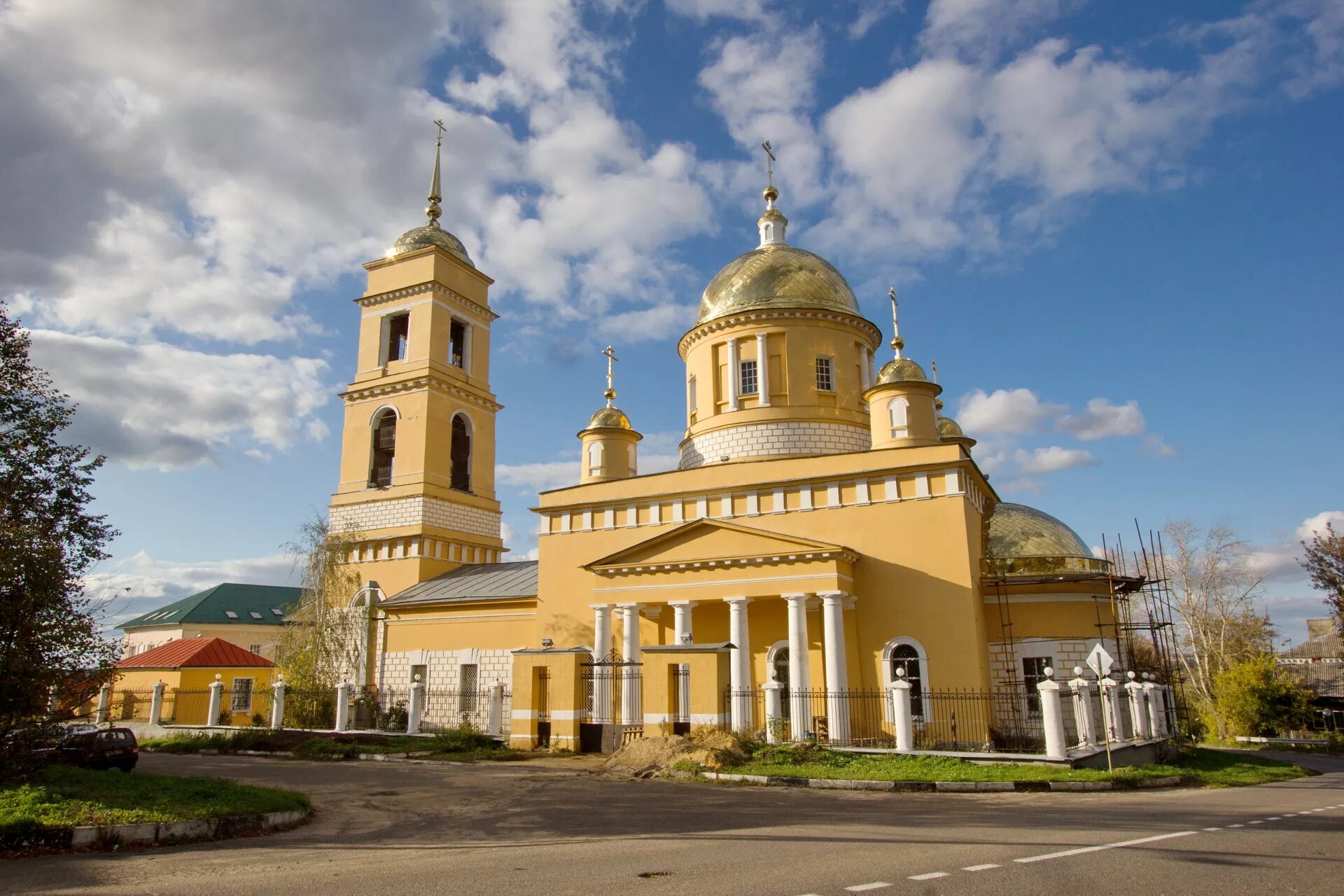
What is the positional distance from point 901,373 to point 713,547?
22.3 feet

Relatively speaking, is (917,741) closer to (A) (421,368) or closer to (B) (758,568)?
(B) (758,568)

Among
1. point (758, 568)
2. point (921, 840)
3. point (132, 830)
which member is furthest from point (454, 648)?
point (921, 840)

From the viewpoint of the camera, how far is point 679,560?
21000mm

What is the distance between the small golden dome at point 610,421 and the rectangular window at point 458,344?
7784 mm

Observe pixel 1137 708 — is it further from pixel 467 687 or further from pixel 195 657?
pixel 195 657

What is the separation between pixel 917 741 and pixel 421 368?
66.6ft

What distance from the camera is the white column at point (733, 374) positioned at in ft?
83.7

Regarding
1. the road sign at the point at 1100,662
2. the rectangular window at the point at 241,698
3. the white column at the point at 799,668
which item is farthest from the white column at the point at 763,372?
the rectangular window at the point at 241,698

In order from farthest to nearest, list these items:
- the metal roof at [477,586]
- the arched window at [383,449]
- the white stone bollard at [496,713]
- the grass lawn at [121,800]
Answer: the arched window at [383,449], the metal roof at [477,586], the white stone bollard at [496,713], the grass lawn at [121,800]

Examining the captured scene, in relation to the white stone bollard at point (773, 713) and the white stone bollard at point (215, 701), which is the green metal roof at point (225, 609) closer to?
the white stone bollard at point (215, 701)

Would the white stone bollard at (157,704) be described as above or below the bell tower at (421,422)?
below

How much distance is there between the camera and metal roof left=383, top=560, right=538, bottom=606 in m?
26.0

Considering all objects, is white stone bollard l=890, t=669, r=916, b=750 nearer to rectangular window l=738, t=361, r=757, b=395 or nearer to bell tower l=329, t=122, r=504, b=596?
rectangular window l=738, t=361, r=757, b=395

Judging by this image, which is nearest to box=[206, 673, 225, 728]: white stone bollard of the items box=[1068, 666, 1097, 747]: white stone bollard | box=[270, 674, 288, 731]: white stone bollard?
box=[270, 674, 288, 731]: white stone bollard
